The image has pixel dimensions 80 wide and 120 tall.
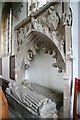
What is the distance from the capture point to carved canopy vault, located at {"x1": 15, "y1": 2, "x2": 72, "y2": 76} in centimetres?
180

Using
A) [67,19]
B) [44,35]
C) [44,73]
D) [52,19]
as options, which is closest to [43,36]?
[44,35]

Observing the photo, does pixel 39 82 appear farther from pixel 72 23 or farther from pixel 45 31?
pixel 72 23

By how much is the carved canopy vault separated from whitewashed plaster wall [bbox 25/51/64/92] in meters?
0.15

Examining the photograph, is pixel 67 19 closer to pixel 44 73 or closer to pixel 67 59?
pixel 67 59

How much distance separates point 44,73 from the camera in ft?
9.47

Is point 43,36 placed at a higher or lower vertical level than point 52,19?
lower

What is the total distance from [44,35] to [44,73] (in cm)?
94

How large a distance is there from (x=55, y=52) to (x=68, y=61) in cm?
29

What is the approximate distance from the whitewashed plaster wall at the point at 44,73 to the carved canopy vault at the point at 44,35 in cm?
15

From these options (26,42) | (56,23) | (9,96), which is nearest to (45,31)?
(56,23)

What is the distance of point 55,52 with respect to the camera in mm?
1934

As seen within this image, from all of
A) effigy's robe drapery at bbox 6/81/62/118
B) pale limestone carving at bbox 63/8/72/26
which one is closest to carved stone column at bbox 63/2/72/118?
pale limestone carving at bbox 63/8/72/26

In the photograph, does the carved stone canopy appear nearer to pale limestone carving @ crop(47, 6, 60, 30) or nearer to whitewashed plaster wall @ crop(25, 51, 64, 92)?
pale limestone carving @ crop(47, 6, 60, 30)

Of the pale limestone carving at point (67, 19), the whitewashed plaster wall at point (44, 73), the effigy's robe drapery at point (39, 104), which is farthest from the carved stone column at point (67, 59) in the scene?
the whitewashed plaster wall at point (44, 73)
